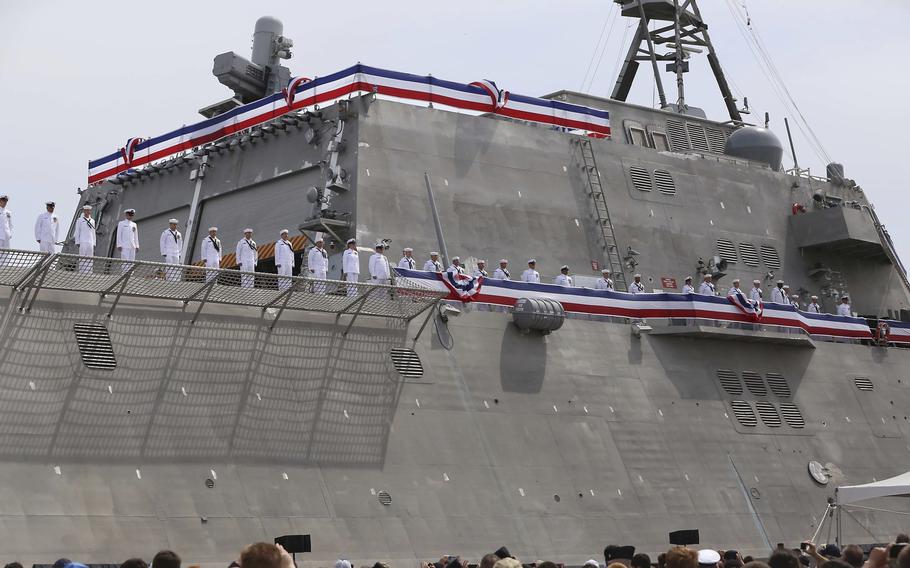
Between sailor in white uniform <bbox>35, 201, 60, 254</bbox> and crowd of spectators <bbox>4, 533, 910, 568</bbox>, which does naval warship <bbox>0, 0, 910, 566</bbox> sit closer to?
sailor in white uniform <bbox>35, 201, 60, 254</bbox>

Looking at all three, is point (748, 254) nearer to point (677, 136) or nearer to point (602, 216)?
point (677, 136)

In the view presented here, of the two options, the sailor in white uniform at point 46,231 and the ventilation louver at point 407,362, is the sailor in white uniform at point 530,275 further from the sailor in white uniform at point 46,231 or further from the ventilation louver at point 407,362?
the sailor in white uniform at point 46,231

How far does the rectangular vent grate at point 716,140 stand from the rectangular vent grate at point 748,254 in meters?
3.60

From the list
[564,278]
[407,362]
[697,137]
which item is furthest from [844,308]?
[407,362]

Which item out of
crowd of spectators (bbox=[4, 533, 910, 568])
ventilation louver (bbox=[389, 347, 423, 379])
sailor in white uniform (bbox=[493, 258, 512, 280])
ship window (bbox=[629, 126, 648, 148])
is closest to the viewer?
crowd of spectators (bbox=[4, 533, 910, 568])

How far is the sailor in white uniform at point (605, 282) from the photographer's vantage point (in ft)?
84.0

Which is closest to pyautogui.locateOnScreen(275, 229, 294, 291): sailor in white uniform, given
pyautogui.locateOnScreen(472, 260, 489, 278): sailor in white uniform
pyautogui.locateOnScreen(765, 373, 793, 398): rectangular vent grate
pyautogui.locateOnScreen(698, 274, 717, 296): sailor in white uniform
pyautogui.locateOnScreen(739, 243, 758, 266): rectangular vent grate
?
pyautogui.locateOnScreen(472, 260, 489, 278): sailor in white uniform

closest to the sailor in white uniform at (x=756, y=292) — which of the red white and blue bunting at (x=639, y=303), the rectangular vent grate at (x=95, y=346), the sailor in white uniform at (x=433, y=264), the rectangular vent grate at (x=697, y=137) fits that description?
the red white and blue bunting at (x=639, y=303)

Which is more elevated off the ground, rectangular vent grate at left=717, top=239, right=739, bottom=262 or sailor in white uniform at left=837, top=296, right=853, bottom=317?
rectangular vent grate at left=717, top=239, right=739, bottom=262

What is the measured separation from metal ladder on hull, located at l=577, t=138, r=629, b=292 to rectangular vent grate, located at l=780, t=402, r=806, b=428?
452 cm

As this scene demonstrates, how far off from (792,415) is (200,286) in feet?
46.8

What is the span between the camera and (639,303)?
25.5 metres

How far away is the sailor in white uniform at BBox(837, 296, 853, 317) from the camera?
30.1 metres

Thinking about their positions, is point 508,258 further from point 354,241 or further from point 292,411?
point 292,411
